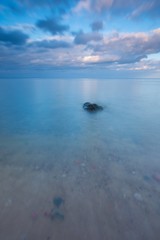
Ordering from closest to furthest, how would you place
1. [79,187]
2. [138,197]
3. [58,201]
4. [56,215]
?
[56,215]
[58,201]
[138,197]
[79,187]

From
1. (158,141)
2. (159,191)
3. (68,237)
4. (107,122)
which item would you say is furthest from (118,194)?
(107,122)

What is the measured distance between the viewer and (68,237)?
392 centimetres

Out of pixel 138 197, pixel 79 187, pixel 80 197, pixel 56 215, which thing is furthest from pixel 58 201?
pixel 138 197

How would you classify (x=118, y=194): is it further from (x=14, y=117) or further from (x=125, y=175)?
(x=14, y=117)

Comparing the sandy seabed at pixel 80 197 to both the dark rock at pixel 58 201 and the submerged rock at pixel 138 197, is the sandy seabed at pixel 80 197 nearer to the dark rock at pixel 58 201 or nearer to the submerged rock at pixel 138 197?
the submerged rock at pixel 138 197

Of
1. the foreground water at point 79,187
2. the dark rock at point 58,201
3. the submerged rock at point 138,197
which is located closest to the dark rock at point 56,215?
the foreground water at point 79,187

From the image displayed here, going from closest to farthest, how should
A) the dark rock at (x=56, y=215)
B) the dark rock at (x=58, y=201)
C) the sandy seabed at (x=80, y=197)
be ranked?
the sandy seabed at (x=80, y=197)
the dark rock at (x=56, y=215)
the dark rock at (x=58, y=201)

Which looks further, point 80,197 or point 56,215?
point 80,197

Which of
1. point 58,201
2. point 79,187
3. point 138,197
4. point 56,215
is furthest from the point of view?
point 79,187

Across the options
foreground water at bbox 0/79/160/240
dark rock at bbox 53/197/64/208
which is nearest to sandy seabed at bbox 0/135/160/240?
foreground water at bbox 0/79/160/240

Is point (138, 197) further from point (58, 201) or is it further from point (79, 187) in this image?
point (58, 201)

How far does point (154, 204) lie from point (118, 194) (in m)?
1.28

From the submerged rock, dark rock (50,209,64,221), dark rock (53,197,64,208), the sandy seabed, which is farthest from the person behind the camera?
the submerged rock

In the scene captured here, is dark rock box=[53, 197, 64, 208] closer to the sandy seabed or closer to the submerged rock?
the sandy seabed
